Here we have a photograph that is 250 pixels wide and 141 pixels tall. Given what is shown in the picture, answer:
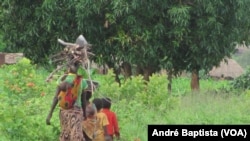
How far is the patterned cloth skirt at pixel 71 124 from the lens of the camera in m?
8.12

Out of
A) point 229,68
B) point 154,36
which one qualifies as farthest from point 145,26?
point 229,68

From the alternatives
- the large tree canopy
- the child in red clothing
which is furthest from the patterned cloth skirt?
the large tree canopy

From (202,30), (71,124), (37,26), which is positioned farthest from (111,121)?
(37,26)

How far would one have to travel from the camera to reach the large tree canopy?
1373cm

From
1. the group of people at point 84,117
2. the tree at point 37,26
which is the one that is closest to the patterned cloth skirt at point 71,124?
the group of people at point 84,117

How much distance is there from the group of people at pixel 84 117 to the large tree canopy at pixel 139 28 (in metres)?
4.72

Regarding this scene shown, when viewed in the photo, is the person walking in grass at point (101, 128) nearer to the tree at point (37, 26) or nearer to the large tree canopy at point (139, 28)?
the large tree canopy at point (139, 28)

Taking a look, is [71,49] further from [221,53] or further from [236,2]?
[221,53]

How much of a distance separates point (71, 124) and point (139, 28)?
19.5 ft

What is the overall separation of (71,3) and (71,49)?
5998 mm

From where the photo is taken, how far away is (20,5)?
15.0m

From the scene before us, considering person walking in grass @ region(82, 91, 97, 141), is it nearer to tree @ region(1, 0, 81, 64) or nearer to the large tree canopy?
the large tree canopy

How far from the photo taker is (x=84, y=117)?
332 inches

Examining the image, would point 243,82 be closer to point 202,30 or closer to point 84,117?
point 202,30
